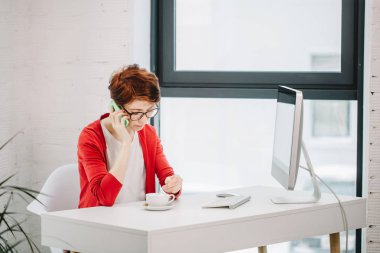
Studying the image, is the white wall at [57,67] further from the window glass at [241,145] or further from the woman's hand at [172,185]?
the woman's hand at [172,185]

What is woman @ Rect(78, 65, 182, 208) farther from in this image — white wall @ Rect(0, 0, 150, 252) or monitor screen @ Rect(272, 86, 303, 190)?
white wall @ Rect(0, 0, 150, 252)

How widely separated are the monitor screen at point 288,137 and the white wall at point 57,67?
1.09 meters

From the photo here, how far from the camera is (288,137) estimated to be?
2.27 metres

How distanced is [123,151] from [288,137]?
26.1 inches

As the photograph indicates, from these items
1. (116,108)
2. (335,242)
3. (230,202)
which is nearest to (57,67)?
(116,108)

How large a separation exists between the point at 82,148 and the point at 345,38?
5.36ft

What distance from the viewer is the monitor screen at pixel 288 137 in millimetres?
2182

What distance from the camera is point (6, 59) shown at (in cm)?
319

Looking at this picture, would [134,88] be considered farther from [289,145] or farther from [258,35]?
[258,35]

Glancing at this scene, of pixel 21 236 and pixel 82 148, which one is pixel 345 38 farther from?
pixel 21 236

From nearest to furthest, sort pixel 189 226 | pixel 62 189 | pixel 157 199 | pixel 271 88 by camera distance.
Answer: pixel 189 226
pixel 157 199
pixel 62 189
pixel 271 88

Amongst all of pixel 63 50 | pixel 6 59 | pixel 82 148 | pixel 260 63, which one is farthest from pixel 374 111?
pixel 6 59

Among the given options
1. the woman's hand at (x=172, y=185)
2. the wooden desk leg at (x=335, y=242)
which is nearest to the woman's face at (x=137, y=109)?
the woman's hand at (x=172, y=185)

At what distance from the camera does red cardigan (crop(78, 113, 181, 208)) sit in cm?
230
